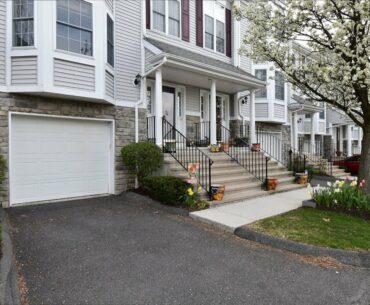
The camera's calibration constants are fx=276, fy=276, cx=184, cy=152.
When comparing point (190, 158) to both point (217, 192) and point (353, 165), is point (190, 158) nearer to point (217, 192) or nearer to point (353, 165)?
point (217, 192)

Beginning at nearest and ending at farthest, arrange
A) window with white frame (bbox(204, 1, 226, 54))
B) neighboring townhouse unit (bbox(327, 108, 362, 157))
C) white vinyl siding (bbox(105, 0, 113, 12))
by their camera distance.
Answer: white vinyl siding (bbox(105, 0, 113, 12))
window with white frame (bbox(204, 1, 226, 54))
neighboring townhouse unit (bbox(327, 108, 362, 157))

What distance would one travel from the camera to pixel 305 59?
7.97 metres

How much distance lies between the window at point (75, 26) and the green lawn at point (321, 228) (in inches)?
246

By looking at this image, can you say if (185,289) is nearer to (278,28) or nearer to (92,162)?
(92,162)

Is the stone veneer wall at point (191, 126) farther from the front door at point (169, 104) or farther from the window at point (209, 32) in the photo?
the window at point (209, 32)

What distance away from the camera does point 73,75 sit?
7184 millimetres

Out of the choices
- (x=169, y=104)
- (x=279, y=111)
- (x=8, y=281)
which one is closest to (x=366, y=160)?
(x=169, y=104)

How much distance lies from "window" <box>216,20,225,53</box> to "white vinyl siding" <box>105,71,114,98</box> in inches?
236

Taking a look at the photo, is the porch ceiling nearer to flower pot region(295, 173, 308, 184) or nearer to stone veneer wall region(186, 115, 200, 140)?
stone veneer wall region(186, 115, 200, 140)

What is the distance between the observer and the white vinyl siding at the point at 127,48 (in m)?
8.80

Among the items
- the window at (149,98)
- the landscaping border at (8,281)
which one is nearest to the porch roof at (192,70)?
the window at (149,98)

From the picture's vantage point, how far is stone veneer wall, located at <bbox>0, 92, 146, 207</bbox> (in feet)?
A: 22.2

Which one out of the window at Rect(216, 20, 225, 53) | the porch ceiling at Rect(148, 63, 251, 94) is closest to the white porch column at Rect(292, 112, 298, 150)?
the porch ceiling at Rect(148, 63, 251, 94)

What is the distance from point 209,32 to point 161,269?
10930 mm
